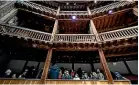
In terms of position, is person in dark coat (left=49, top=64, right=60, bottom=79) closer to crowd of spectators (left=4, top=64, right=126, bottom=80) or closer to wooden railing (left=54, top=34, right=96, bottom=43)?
crowd of spectators (left=4, top=64, right=126, bottom=80)

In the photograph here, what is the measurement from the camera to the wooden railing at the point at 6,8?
10130 mm

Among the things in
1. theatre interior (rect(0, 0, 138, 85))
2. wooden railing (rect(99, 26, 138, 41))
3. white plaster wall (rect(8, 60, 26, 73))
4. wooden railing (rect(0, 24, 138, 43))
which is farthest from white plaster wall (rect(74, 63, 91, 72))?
white plaster wall (rect(8, 60, 26, 73))

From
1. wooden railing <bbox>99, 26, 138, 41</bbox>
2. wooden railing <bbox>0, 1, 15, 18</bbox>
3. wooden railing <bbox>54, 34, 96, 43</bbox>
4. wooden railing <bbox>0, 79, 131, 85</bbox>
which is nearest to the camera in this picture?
wooden railing <bbox>0, 79, 131, 85</bbox>

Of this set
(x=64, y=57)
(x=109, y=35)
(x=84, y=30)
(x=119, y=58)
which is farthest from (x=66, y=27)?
(x=119, y=58)

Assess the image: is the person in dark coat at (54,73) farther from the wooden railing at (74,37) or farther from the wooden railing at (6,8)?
the wooden railing at (6,8)

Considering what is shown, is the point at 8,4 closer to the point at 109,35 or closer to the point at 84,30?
the point at 84,30

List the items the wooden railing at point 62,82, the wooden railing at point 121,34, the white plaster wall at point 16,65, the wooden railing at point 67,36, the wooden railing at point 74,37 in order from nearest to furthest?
the wooden railing at point 62,82 < the wooden railing at point 121,34 < the wooden railing at point 67,36 < the white plaster wall at point 16,65 < the wooden railing at point 74,37

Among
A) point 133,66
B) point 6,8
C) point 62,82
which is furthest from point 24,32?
point 133,66

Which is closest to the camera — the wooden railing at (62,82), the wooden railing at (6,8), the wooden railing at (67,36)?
the wooden railing at (62,82)

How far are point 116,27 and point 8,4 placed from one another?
386 inches

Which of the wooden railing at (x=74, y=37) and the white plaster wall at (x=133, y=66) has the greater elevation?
the wooden railing at (x=74, y=37)

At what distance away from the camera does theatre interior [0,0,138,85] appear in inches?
324

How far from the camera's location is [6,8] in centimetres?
1072

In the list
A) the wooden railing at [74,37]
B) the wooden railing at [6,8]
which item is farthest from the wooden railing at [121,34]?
the wooden railing at [6,8]
